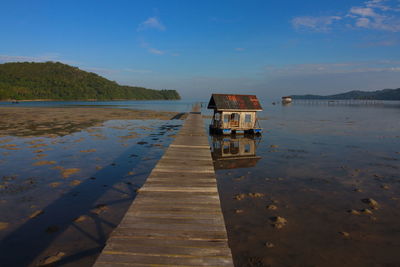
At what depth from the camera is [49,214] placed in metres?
9.02

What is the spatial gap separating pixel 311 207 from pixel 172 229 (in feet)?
25.6

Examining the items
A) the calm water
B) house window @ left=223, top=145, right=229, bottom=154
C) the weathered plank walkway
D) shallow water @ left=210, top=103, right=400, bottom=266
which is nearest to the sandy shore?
the calm water

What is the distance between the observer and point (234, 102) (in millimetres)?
29766

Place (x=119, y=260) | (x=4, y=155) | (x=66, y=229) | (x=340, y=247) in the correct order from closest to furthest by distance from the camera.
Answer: (x=119, y=260)
(x=340, y=247)
(x=66, y=229)
(x=4, y=155)

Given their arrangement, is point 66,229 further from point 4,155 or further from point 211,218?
point 4,155

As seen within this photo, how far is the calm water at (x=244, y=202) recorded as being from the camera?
712 cm

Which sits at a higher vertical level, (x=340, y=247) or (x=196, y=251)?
(x=196, y=251)

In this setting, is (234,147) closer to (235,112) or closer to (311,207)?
(235,112)

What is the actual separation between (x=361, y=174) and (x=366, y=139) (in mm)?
17298

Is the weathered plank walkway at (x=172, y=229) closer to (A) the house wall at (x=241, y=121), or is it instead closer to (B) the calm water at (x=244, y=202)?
(B) the calm water at (x=244, y=202)

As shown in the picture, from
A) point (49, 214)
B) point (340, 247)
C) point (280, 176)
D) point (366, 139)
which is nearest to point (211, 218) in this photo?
point (340, 247)

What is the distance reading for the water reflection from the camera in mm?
17469

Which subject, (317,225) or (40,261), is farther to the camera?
(317,225)

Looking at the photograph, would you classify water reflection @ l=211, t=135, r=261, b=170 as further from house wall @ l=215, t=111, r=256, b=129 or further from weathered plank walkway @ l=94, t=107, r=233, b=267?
weathered plank walkway @ l=94, t=107, r=233, b=267
